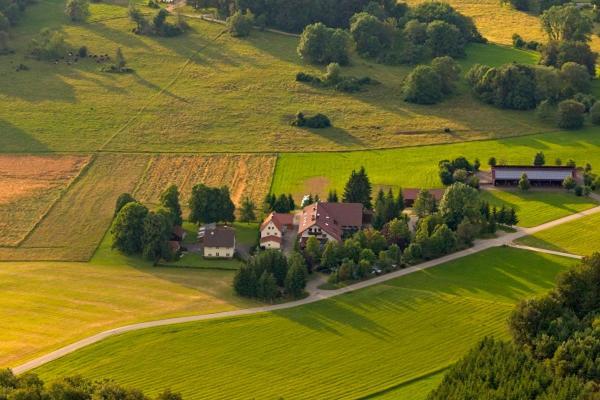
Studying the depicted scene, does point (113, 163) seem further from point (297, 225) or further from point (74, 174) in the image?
point (297, 225)

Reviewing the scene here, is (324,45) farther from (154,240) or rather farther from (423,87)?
(154,240)

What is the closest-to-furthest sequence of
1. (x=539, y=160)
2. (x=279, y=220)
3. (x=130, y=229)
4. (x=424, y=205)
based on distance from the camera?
(x=130, y=229), (x=279, y=220), (x=424, y=205), (x=539, y=160)

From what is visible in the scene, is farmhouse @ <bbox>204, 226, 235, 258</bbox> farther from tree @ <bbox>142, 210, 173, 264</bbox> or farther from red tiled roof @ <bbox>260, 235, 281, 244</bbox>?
tree @ <bbox>142, 210, 173, 264</bbox>

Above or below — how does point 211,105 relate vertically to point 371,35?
below

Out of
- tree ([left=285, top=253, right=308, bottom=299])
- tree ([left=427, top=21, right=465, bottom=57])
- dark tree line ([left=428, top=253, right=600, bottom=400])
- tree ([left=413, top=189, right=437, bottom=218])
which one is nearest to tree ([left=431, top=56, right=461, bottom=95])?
tree ([left=427, top=21, right=465, bottom=57])

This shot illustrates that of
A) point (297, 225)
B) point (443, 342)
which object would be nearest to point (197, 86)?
point (297, 225)

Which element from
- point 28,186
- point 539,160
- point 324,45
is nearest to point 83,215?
point 28,186

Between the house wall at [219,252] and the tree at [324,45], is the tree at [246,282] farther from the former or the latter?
the tree at [324,45]
